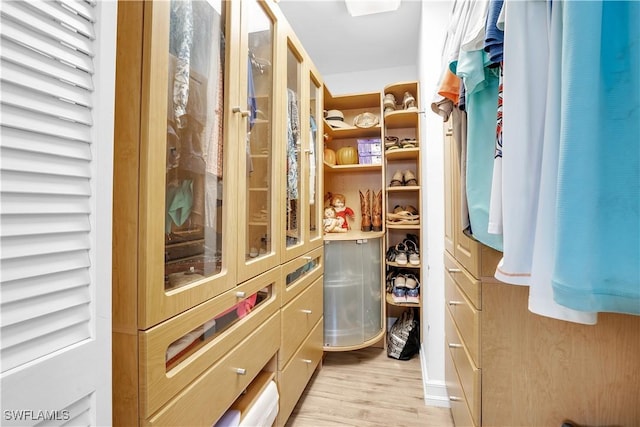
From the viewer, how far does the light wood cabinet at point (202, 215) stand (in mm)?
595

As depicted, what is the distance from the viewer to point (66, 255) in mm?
398

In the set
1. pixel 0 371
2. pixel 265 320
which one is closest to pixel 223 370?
pixel 265 320

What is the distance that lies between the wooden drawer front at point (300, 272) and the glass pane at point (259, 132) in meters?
0.23

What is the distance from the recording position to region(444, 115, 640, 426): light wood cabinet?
0.70m

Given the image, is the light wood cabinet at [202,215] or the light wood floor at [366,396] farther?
Answer: the light wood floor at [366,396]

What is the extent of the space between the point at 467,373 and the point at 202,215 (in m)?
1.01

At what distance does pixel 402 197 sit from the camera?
245 cm

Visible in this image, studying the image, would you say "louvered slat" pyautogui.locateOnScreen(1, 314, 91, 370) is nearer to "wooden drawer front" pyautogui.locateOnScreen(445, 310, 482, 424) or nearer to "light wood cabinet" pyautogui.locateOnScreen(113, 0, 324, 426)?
→ "light wood cabinet" pyautogui.locateOnScreen(113, 0, 324, 426)

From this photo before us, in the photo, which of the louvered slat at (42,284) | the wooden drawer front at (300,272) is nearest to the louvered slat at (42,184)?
the louvered slat at (42,284)

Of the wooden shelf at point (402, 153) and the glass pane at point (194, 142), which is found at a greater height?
the wooden shelf at point (402, 153)

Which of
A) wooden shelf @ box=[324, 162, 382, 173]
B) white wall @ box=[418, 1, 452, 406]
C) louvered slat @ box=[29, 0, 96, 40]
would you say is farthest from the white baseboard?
louvered slat @ box=[29, 0, 96, 40]

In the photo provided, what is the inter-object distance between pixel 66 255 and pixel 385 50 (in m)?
2.47

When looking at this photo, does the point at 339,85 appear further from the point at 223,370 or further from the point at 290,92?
the point at 223,370

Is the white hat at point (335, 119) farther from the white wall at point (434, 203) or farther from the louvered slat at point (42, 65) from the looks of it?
the louvered slat at point (42, 65)
